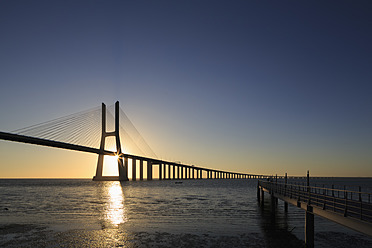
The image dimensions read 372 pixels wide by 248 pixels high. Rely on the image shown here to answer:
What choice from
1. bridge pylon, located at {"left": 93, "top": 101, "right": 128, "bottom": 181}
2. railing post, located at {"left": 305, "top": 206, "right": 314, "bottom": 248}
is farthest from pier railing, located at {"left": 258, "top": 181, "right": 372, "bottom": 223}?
bridge pylon, located at {"left": 93, "top": 101, "right": 128, "bottom": 181}

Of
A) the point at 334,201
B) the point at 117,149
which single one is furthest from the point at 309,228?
the point at 117,149

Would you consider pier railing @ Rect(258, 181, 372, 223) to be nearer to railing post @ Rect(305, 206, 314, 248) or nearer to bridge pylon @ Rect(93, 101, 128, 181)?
railing post @ Rect(305, 206, 314, 248)

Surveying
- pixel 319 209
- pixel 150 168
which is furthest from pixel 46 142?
pixel 150 168

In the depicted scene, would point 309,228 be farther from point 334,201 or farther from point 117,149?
point 117,149

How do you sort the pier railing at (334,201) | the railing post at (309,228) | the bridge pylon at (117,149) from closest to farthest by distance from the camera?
the pier railing at (334,201) < the railing post at (309,228) < the bridge pylon at (117,149)

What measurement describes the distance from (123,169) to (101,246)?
92866 millimetres

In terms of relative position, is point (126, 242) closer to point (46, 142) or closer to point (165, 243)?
point (165, 243)

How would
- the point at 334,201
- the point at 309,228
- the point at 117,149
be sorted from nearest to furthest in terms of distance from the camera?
the point at 334,201, the point at 309,228, the point at 117,149

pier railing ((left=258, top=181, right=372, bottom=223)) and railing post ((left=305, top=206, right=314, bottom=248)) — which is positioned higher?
pier railing ((left=258, top=181, right=372, bottom=223))

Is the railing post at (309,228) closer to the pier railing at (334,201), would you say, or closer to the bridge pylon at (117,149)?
the pier railing at (334,201)

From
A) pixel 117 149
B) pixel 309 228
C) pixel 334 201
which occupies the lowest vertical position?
pixel 309 228

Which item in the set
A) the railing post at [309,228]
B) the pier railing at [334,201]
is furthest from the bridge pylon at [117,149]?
the railing post at [309,228]

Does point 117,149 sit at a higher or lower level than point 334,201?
higher

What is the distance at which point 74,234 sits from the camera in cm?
2041
